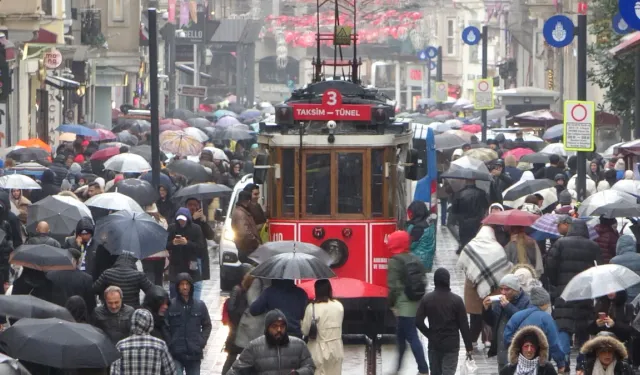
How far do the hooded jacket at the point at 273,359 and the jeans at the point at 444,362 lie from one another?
3791mm

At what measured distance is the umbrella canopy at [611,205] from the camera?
20719 mm

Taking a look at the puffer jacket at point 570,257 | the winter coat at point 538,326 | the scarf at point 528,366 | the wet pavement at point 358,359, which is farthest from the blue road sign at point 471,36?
the scarf at point 528,366

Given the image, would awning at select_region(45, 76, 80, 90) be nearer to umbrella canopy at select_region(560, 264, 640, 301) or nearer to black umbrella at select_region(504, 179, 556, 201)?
black umbrella at select_region(504, 179, 556, 201)

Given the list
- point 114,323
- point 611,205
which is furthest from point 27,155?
point 114,323

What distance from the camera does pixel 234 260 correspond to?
2411 cm

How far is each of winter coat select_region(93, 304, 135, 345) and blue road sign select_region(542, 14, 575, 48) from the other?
14252mm

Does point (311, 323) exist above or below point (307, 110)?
below

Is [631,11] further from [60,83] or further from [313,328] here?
[60,83]

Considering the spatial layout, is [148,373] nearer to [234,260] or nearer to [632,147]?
[234,260]

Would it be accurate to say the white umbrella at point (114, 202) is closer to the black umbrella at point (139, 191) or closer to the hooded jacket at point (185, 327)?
the black umbrella at point (139, 191)

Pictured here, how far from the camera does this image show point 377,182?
1980 centimetres

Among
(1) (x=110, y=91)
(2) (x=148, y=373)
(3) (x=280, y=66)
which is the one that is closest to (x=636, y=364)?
(2) (x=148, y=373)

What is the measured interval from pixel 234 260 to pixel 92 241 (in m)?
5.29

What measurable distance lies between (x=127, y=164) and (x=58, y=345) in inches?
654
